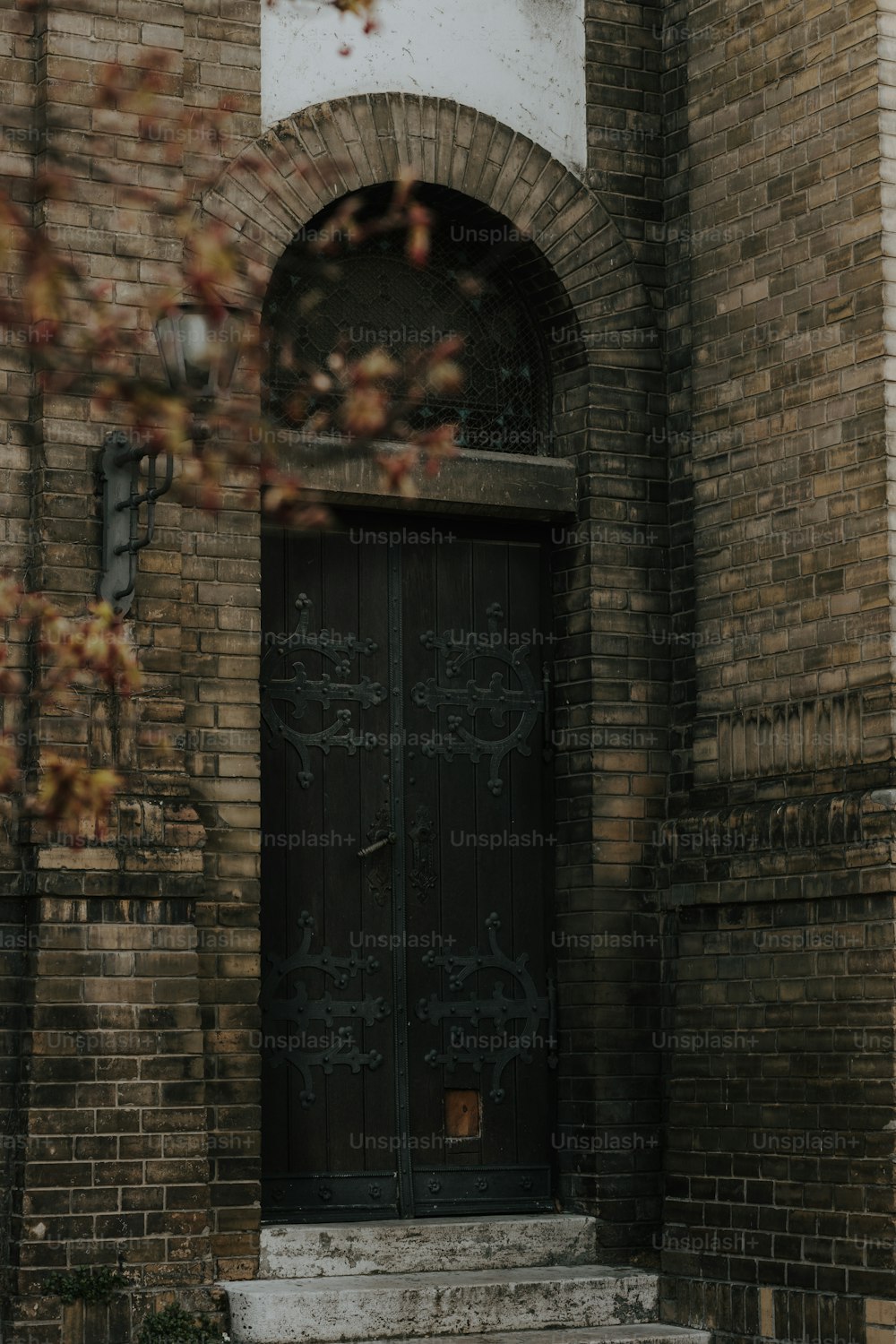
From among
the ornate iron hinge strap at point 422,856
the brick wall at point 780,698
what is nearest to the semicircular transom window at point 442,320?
the brick wall at point 780,698

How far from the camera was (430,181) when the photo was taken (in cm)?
883

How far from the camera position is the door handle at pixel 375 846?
28.5 ft

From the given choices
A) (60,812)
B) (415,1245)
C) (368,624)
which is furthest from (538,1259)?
(60,812)

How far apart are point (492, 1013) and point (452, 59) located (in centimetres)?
437

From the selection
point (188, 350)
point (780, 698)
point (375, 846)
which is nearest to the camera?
point (188, 350)

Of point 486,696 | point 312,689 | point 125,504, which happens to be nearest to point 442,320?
point 486,696

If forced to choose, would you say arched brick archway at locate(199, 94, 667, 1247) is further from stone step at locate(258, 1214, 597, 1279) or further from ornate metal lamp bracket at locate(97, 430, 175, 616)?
ornate metal lamp bracket at locate(97, 430, 175, 616)

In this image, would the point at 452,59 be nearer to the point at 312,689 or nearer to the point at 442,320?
the point at 442,320

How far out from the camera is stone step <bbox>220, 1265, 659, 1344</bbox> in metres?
7.45

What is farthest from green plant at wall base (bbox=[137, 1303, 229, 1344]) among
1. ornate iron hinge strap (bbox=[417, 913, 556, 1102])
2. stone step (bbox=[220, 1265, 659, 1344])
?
ornate iron hinge strap (bbox=[417, 913, 556, 1102])

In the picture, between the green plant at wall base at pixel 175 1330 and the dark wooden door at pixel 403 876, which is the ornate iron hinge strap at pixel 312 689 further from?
the green plant at wall base at pixel 175 1330

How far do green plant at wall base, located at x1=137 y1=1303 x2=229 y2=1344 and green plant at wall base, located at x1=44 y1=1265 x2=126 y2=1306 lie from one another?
188 millimetres

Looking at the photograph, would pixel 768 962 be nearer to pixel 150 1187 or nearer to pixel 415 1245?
pixel 415 1245

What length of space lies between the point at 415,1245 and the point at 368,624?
2712 mm
